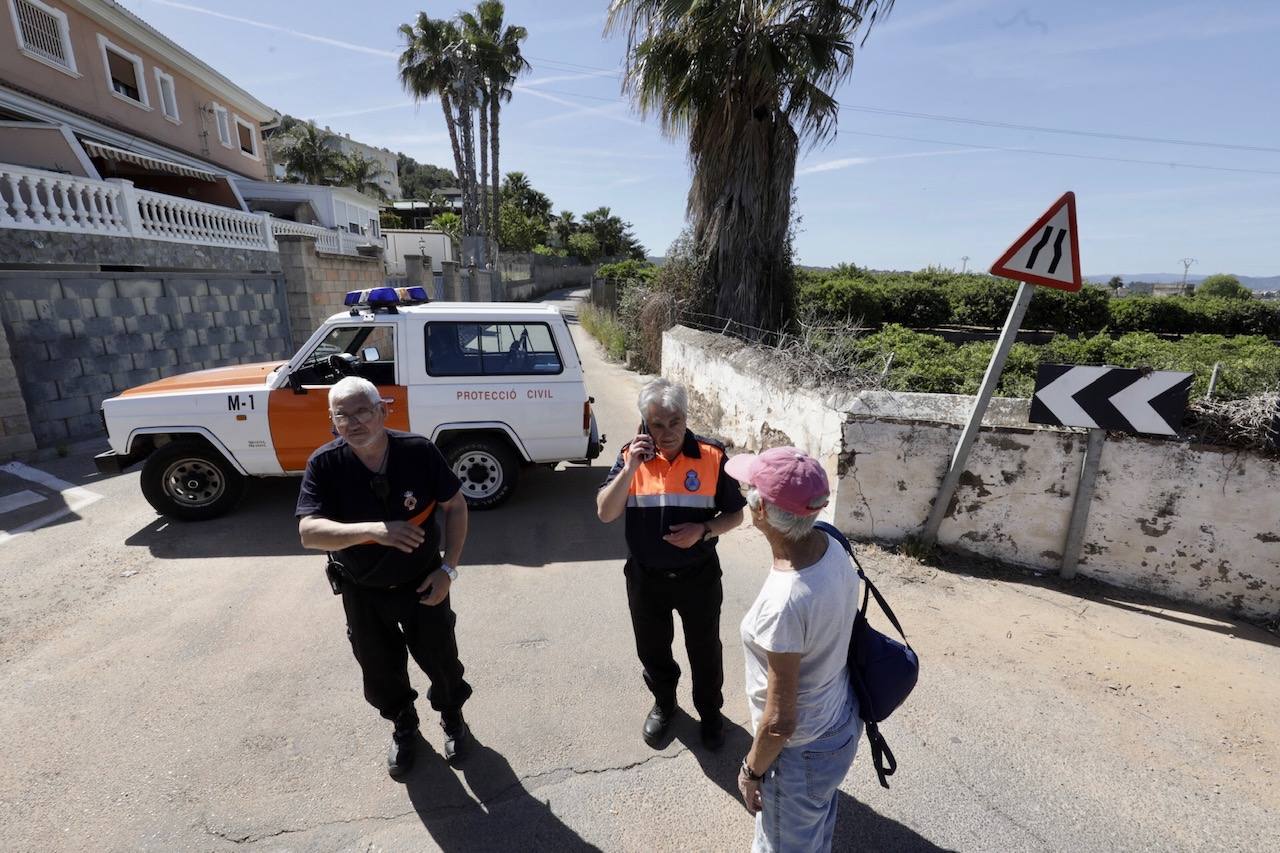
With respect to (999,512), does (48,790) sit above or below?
below

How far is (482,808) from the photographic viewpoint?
2492 millimetres

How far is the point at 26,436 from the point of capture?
22.7 feet

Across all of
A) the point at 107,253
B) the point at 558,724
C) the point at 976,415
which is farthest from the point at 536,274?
the point at 558,724

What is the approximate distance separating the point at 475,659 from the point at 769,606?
7.99 ft

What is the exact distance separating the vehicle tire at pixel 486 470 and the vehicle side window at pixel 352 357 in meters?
0.90

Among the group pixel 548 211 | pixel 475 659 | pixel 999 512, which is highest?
pixel 548 211

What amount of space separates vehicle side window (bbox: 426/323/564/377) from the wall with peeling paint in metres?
2.47

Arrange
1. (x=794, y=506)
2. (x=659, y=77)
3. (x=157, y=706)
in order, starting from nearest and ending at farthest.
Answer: (x=794, y=506) → (x=157, y=706) → (x=659, y=77)

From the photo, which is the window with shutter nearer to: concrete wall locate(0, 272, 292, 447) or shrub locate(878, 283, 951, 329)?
concrete wall locate(0, 272, 292, 447)

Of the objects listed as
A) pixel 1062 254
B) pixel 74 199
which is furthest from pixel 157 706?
pixel 74 199

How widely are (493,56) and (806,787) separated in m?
30.9

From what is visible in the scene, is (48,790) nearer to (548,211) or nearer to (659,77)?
(659,77)

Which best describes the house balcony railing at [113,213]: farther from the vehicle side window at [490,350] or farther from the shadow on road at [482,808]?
the shadow on road at [482,808]

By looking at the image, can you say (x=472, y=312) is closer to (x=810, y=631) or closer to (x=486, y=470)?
(x=486, y=470)
